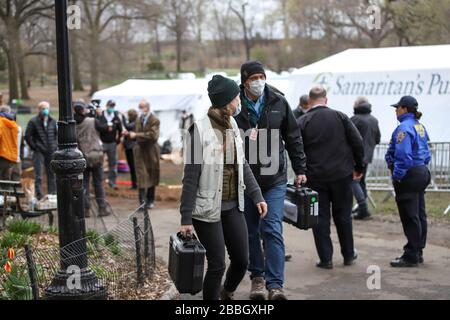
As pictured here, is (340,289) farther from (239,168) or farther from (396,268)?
(239,168)

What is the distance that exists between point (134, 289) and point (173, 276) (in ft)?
4.71

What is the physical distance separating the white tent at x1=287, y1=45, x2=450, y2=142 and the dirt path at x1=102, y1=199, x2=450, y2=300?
5362 mm

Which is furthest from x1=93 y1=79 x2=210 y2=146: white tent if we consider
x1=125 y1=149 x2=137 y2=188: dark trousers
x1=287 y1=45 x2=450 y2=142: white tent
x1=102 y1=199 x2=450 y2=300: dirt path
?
x1=102 y1=199 x2=450 y2=300: dirt path

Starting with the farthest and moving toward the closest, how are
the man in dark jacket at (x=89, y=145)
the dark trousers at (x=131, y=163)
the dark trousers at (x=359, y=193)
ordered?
the dark trousers at (x=131, y=163) → the man in dark jacket at (x=89, y=145) → the dark trousers at (x=359, y=193)

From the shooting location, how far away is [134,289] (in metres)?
6.70

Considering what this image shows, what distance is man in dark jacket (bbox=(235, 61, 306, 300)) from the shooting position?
6.45 meters

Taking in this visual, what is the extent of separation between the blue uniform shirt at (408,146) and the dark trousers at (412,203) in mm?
93

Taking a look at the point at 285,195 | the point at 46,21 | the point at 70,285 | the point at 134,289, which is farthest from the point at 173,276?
the point at 46,21

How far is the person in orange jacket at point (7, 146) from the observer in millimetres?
11875

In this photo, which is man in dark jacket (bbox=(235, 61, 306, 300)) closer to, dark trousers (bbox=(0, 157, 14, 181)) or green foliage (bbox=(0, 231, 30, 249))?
green foliage (bbox=(0, 231, 30, 249))

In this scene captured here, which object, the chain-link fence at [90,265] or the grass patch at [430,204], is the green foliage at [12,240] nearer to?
the chain-link fence at [90,265]

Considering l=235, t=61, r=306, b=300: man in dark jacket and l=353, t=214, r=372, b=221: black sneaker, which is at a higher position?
l=235, t=61, r=306, b=300: man in dark jacket

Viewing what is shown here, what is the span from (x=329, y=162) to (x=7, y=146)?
6275 mm

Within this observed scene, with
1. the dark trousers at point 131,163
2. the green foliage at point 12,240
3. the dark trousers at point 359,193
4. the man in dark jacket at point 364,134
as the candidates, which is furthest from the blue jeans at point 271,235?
the dark trousers at point 131,163
